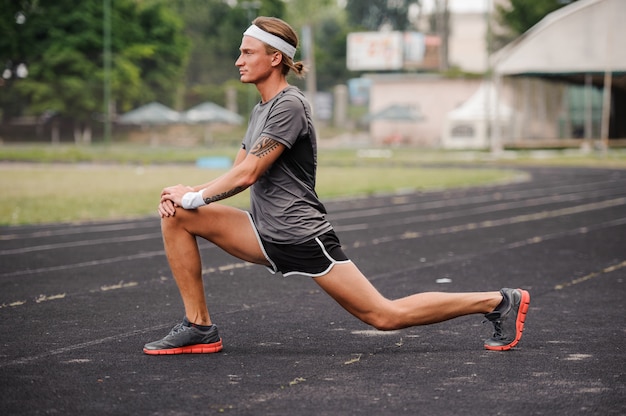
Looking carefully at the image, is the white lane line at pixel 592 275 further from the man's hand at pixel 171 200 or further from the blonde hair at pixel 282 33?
the man's hand at pixel 171 200

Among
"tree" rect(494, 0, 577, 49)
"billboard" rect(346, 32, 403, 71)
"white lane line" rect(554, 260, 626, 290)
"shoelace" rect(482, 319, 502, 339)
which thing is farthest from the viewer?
"billboard" rect(346, 32, 403, 71)

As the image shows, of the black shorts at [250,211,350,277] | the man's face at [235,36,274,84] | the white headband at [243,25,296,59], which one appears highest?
the white headband at [243,25,296,59]

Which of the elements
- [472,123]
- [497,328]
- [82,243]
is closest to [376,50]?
[472,123]

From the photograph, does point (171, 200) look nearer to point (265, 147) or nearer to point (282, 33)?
point (265, 147)

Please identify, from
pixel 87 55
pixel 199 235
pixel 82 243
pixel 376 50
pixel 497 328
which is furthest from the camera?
pixel 376 50

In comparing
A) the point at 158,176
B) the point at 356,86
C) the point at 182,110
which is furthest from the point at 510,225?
the point at 356,86

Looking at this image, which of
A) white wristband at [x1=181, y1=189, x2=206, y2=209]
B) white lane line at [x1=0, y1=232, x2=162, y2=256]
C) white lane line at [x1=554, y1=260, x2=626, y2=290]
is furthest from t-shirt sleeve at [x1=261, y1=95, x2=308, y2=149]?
white lane line at [x1=0, y1=232, x2=162, y2=256]

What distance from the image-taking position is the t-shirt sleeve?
17.0 ft

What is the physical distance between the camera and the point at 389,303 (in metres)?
5.46

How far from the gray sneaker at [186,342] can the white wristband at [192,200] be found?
2.41 ft

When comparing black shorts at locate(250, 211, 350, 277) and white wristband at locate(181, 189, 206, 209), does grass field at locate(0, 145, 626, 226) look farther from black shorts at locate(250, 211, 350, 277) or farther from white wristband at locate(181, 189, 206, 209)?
black shorts at locate(250, 211, 350, 277)

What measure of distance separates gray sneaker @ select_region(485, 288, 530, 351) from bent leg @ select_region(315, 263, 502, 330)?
0.16 ft

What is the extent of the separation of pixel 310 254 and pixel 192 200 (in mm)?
670

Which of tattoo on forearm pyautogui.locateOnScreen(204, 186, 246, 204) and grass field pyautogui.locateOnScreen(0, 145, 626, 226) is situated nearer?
tattoo on forearm pyautogui.locateOnScreen(204, 186, 246, 204)
